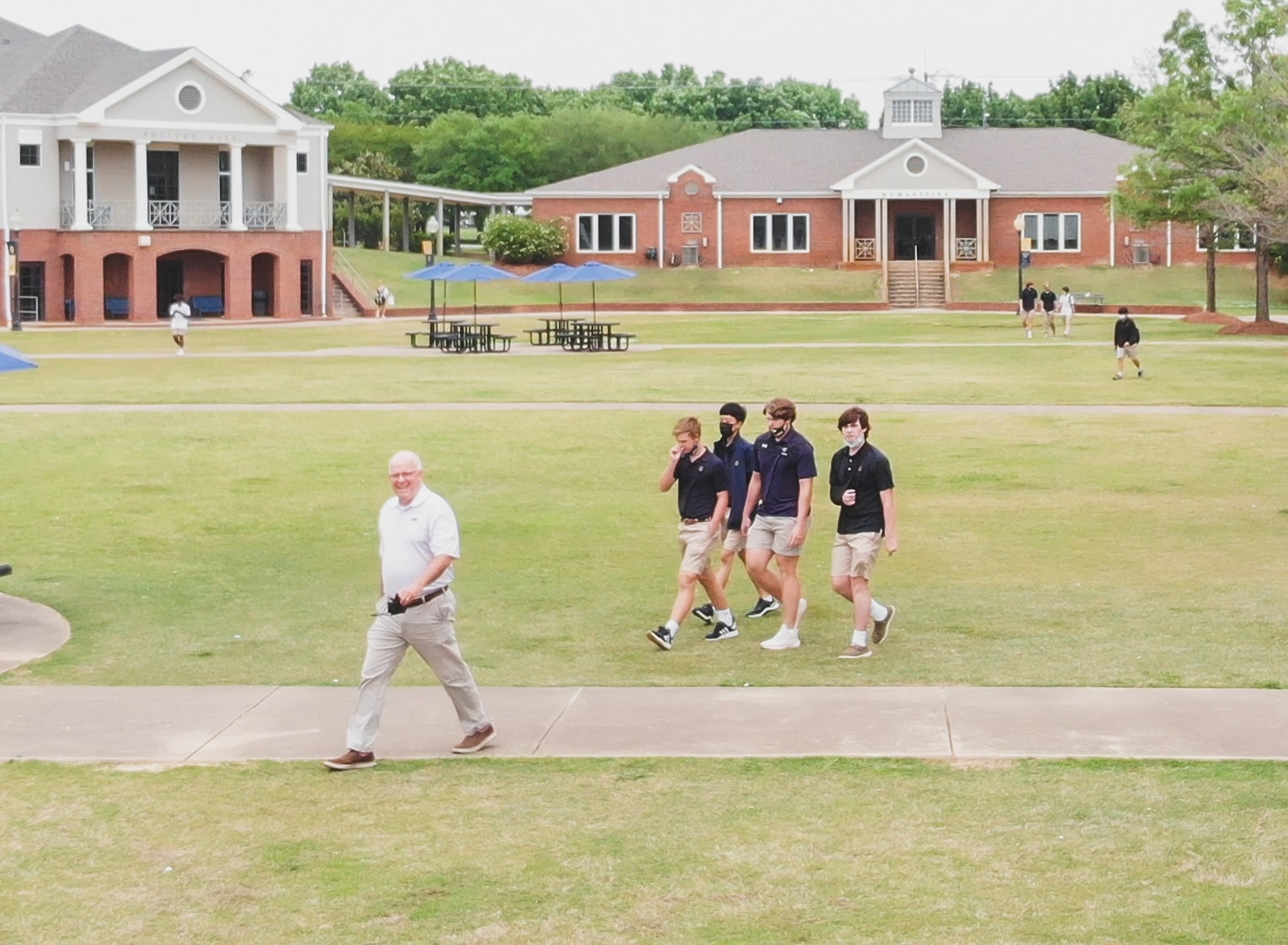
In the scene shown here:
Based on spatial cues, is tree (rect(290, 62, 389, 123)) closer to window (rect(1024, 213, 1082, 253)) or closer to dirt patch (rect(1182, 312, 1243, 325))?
window (rect(1024, 213, 1082, 253))

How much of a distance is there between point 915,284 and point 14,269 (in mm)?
35147

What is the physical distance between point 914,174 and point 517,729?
74493mm

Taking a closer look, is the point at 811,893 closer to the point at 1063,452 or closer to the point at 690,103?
the point at 1063,452

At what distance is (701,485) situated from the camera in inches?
549

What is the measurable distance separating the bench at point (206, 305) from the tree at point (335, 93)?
209 feet

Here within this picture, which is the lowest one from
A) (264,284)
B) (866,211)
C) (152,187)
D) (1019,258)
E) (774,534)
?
(774,534)

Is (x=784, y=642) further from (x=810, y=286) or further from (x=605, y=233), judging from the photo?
(x=605, y=233)

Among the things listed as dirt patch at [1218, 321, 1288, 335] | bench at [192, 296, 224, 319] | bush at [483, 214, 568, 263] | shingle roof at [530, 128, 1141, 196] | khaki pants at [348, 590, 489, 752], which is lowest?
khaki pants at [348, 590, 489, 752]

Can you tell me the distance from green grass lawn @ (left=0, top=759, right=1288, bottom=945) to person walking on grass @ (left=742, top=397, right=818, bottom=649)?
11.1 ft

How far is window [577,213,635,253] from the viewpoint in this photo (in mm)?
85562

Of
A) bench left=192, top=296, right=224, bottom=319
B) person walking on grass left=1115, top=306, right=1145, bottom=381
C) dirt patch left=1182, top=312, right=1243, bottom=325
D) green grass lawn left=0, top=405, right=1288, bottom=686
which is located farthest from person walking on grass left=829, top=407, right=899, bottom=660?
bench left=192, top=296, right=224, bottom=319

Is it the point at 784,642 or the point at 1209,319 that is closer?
the point at 784,642

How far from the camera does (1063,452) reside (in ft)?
85.0

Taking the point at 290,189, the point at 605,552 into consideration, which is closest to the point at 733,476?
the point at 605,552
